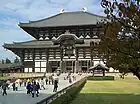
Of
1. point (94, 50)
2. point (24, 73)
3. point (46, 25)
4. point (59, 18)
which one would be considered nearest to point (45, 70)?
point (24, 73)

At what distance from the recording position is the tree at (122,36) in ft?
46.8

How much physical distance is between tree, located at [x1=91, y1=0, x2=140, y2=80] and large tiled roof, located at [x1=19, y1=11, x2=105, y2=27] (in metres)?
60.6

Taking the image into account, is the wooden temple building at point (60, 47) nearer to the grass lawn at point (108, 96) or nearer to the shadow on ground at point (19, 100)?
the grass lawn at point (108, 96)

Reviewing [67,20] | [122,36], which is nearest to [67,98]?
[122,36]

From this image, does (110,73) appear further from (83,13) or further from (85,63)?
(83,13)

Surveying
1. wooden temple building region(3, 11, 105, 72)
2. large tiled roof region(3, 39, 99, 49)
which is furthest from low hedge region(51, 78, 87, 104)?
large tiled roof region(3, 39, 99, 49)

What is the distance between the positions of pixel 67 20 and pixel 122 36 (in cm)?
6871

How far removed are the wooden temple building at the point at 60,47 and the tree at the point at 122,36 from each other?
5642 cm

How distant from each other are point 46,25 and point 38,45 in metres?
6.92

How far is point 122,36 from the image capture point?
15258 millimetres

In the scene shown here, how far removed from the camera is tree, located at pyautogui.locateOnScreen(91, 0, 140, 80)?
14266 mm

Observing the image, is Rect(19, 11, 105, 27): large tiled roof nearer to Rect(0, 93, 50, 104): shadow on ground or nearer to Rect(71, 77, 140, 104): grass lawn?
Rect(71, 77, 140, 104): grass lawn

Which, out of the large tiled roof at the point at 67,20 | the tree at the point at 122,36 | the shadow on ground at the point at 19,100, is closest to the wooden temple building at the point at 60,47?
the large tiled roof at the point at 67,20

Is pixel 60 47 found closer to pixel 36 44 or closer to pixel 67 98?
pixel 36 44
